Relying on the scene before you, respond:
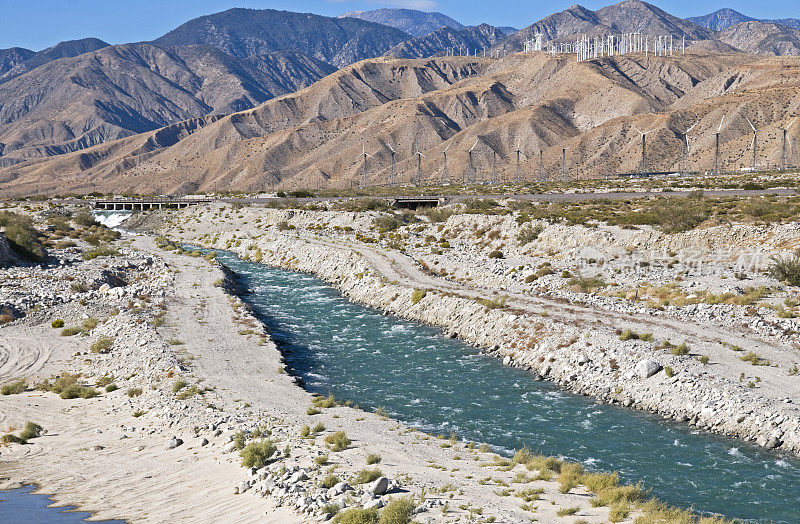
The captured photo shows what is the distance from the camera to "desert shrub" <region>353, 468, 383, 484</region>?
717 inches

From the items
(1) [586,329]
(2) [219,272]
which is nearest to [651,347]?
(1) [586,329]

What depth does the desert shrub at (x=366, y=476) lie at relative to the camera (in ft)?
59.8

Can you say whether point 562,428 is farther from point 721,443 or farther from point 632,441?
point 721,443

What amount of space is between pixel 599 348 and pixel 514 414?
22.2ft

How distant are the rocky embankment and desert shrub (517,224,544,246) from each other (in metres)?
9.99

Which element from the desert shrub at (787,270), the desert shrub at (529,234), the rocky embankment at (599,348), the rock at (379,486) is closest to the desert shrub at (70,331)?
the rocky embankment at (599,348)

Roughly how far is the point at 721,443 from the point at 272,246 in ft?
187

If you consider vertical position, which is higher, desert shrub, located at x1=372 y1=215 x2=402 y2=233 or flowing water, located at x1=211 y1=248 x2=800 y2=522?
desert shrub, located at x1=372 y1=215 x2=402 y2=233

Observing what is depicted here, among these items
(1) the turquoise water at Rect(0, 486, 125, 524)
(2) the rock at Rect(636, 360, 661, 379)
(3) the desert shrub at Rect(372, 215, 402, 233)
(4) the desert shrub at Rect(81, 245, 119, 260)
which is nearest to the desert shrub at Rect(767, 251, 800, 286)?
(2) the rock at Rect(636, 360, 661, 379)

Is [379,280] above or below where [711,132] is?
below

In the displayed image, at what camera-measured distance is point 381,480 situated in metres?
17.4

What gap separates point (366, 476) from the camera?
60.0ft

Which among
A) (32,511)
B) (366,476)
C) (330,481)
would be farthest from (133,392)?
(366,476)

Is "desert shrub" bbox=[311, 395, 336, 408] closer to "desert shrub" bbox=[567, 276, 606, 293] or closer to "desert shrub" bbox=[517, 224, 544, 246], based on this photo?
"desert shrub" bbox=[567, 276, 606, 293]
